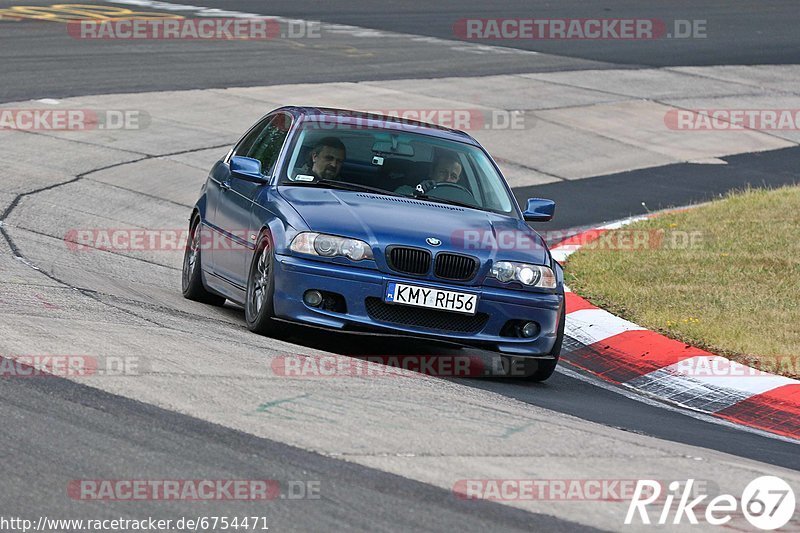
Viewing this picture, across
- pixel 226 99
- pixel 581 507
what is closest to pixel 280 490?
pixel 581 507

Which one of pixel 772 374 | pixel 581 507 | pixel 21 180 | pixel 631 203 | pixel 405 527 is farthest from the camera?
pixel 631 203

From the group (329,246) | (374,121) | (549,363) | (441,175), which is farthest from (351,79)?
(329,246)

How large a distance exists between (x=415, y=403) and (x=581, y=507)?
1484 mm

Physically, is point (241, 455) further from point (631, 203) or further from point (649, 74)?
point (649, 74)

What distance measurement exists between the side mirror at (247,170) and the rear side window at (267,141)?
0.19 meters

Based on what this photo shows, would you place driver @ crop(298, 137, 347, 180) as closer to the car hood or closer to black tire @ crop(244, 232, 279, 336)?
the car hood

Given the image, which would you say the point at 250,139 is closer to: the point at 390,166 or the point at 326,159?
the point at 326,159

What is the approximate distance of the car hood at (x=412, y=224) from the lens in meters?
8.33

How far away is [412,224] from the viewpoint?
8492 millimetres

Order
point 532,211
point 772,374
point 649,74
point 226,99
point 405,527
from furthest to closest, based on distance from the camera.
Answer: point 649,74
point 226,99
point 532,211
point 772,374
point 405,527

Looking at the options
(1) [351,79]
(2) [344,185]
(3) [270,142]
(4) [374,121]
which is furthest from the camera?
(1) [351,79]

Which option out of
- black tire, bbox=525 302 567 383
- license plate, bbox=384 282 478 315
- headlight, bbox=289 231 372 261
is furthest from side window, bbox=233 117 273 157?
black tire, bbox=525 302 567 383

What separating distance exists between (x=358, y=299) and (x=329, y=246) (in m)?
0.36

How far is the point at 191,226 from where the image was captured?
Answer: 10781 mm
